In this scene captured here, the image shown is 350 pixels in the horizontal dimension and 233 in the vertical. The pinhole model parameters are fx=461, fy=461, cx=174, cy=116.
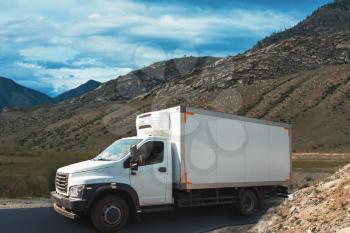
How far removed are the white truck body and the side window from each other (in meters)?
0.43

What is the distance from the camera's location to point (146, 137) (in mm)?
13461

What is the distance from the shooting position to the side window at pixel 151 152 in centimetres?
1312

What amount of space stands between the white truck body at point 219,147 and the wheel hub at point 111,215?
2088mm

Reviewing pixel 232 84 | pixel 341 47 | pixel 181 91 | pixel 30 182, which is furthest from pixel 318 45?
pixel 30 182

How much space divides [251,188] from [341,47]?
13209 centimetres

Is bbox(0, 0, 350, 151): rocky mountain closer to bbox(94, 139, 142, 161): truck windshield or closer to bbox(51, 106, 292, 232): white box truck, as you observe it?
bbox(51, 106, 292, 232): white box truck

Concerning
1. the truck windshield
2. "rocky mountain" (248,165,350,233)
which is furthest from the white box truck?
"rocky mountain" (248,165,350,233)

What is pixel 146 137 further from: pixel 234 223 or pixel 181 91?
pixel 181 91

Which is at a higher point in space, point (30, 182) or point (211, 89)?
point (211, 89)

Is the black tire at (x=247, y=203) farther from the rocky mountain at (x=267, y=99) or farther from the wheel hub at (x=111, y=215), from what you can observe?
the rocky mountain at (x=267, y=99)

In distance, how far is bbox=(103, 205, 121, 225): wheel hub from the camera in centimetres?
1207

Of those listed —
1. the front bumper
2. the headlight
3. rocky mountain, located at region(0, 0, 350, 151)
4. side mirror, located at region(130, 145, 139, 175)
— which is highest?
rocky mountain, located at region(0, 0, 350, 151)

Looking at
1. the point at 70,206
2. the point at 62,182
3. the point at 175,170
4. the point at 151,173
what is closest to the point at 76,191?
the point at 70,206

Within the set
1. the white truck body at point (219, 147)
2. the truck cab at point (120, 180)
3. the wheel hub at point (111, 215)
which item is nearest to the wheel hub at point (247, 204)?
the white truck body at point (219, 147)
